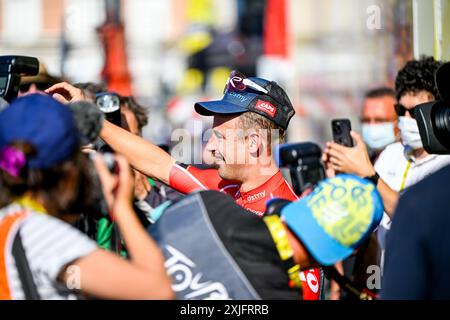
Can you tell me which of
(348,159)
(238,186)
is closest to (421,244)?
(348,159)

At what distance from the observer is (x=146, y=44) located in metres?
33.8

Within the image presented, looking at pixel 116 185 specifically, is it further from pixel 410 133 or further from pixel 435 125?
pixel 410 133

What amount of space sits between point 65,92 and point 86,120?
110 centimetres

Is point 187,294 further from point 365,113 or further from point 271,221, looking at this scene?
point 365,113

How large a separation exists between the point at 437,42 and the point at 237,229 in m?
3.16

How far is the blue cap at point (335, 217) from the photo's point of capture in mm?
2604

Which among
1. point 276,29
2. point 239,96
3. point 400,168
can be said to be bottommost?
point 400,168

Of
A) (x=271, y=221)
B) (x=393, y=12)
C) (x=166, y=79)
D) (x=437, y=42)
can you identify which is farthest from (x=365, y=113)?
(x=166, y=79)

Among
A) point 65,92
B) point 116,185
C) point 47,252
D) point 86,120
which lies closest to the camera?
point 47,252

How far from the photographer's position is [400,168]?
17.0 ft

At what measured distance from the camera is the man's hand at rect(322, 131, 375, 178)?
3068mm

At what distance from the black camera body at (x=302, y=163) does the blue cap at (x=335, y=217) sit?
0.05m

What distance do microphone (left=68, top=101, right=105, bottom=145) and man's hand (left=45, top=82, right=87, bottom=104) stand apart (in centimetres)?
95

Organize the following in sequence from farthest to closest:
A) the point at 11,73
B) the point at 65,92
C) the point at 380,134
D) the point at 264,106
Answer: the point at 380,134 → the point at 264,106 → the point at 65,92 → the point at 11,73
